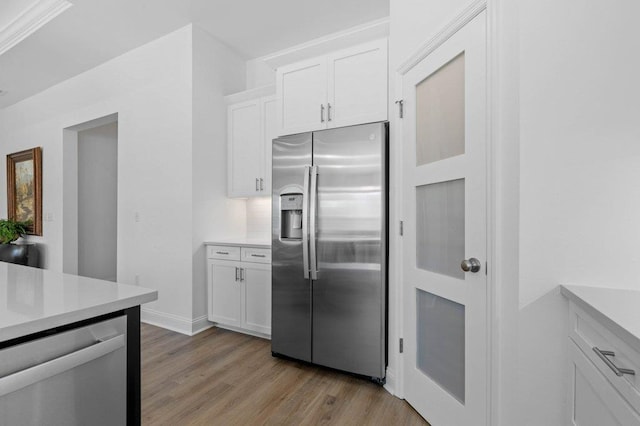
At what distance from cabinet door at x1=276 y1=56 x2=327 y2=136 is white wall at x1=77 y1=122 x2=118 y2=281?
374 cm

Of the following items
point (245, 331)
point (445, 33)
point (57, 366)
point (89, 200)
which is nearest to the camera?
point (57, 366)

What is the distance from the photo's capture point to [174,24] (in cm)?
327

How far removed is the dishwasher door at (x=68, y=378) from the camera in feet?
2.58

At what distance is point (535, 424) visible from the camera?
4.15 ft

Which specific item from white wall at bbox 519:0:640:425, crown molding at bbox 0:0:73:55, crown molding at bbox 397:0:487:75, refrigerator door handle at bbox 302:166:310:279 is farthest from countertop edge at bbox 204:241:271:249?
crown molding at bbox 0:0:73:55

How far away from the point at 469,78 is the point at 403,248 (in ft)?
3.40

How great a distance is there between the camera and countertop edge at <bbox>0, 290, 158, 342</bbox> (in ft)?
2.54

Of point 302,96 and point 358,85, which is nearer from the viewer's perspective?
point 358,85

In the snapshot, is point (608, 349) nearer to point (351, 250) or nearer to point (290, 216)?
point (351, 250)

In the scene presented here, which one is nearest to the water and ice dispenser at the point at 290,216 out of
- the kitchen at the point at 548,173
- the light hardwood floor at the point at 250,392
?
the light hardwood floor at the point at 250,392

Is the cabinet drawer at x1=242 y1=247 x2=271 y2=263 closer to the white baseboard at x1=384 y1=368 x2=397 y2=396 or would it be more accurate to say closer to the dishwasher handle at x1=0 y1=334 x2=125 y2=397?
the white baseboard at x1=384 y1=368 x2=397 y2=396

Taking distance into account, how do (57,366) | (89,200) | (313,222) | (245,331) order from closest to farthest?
(57,366), (313,222), (245,331), (89,200)

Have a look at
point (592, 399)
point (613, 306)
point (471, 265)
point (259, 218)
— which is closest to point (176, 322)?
point (259, 218)

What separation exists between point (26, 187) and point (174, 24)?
406 cm
